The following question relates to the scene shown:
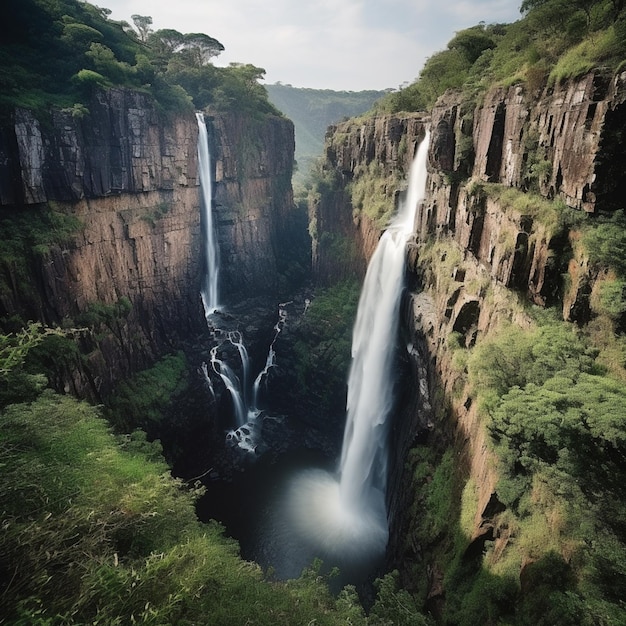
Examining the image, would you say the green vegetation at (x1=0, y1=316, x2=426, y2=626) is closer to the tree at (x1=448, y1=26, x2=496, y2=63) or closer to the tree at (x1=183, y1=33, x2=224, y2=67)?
the tree at (x1=448, y1=26, x2=496, y2=63)

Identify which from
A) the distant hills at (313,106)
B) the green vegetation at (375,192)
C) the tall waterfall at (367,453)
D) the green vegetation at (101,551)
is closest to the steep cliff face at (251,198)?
the green vegetation at (375,192)

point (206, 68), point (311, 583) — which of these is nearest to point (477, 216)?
point (311, 583)

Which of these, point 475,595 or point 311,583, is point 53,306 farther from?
point 475,595

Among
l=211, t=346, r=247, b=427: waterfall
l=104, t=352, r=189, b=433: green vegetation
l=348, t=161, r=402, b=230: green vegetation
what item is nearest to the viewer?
l=104, t=352, r=189, b=433: green vegetation

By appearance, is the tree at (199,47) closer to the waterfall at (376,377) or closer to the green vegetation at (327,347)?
the green vegetation at (327,347)

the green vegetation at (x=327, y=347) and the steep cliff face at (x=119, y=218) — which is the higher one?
the steep cliff face at (x=119, y=218)

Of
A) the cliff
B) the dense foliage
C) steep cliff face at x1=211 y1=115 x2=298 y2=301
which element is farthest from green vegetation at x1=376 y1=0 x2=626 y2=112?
the dense foliage

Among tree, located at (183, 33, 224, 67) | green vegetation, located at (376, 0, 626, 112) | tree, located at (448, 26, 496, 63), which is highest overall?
tree, located at (183, 33, 224, 67)
